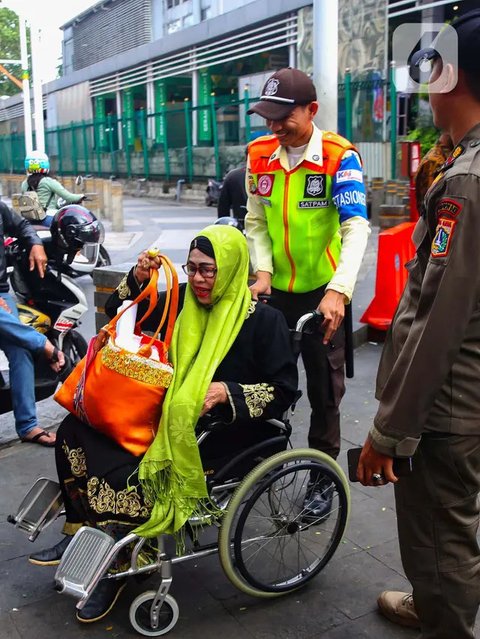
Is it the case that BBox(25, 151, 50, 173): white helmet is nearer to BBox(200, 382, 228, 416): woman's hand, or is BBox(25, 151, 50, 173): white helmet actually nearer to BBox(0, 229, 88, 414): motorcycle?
BBox(0, 229, 88, 414): motorcycle

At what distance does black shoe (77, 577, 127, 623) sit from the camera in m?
2.66

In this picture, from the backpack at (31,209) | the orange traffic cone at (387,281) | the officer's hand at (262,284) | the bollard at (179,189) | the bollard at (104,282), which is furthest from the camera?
the bollard at (179,189)

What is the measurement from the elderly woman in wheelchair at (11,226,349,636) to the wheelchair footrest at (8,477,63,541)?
0.20 ft

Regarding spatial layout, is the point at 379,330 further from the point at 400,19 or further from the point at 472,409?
the point at 400,19

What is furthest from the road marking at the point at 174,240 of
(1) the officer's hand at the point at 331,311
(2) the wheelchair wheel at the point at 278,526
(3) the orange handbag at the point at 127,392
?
Answer: (3) the orange handbag at the point at 127,392

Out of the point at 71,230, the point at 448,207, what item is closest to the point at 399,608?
the point at 448,207

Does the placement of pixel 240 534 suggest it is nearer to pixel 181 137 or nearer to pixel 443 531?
pixel 443 531

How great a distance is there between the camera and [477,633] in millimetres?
2590

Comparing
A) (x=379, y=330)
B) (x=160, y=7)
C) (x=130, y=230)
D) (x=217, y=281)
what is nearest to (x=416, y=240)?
(x=217, y=281)

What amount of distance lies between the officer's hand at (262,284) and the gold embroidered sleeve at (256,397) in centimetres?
60

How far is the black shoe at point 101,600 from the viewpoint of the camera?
266 centimetres

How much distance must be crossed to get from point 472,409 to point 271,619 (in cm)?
129

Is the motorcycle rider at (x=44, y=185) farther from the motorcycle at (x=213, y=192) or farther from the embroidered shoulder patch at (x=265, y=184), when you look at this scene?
the motorcycle at (x=213, y=192)

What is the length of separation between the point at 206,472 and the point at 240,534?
0.26 metres
